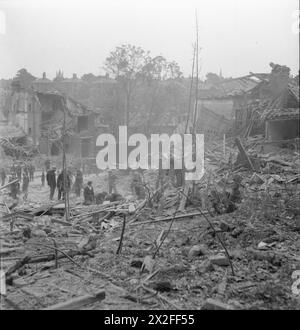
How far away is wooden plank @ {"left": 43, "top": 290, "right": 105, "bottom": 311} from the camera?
5.27 m

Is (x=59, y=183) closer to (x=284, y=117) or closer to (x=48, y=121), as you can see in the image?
(x=284, y=117)

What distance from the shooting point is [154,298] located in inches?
226

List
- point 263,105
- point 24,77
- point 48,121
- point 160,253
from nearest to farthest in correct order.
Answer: point 160,253 → point 263,105 → point 48,121 → point 24,77

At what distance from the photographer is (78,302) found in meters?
5.41

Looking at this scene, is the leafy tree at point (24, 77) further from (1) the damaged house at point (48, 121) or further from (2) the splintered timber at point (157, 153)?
(2) the splintered timber at point (157, 153)

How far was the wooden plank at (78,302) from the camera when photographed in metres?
5.27

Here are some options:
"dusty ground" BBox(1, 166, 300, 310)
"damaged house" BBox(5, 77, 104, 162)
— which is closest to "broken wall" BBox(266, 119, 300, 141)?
"dusty ground" BBox(1, 166, 300, 310)

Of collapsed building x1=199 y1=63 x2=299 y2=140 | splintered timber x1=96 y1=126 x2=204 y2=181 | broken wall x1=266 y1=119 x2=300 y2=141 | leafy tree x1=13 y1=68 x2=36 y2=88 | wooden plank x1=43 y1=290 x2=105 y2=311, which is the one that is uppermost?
leafy tree x1=13 y1=68 x2=36 y2=88

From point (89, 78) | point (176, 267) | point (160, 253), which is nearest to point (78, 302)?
point (176, 267)

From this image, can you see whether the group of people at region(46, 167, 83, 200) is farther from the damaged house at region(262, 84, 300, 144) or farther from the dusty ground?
the damaged house at region(262, 84, 300, 144)

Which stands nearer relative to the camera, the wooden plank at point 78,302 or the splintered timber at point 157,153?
the wooden plank at point 78,302

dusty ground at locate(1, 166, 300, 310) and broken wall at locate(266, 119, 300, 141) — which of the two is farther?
broken wall at locate(266, 119, 300, 141)

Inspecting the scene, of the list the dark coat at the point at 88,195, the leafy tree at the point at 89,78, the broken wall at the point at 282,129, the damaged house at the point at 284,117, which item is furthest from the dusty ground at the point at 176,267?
the leafy tree at the point at 89,78
